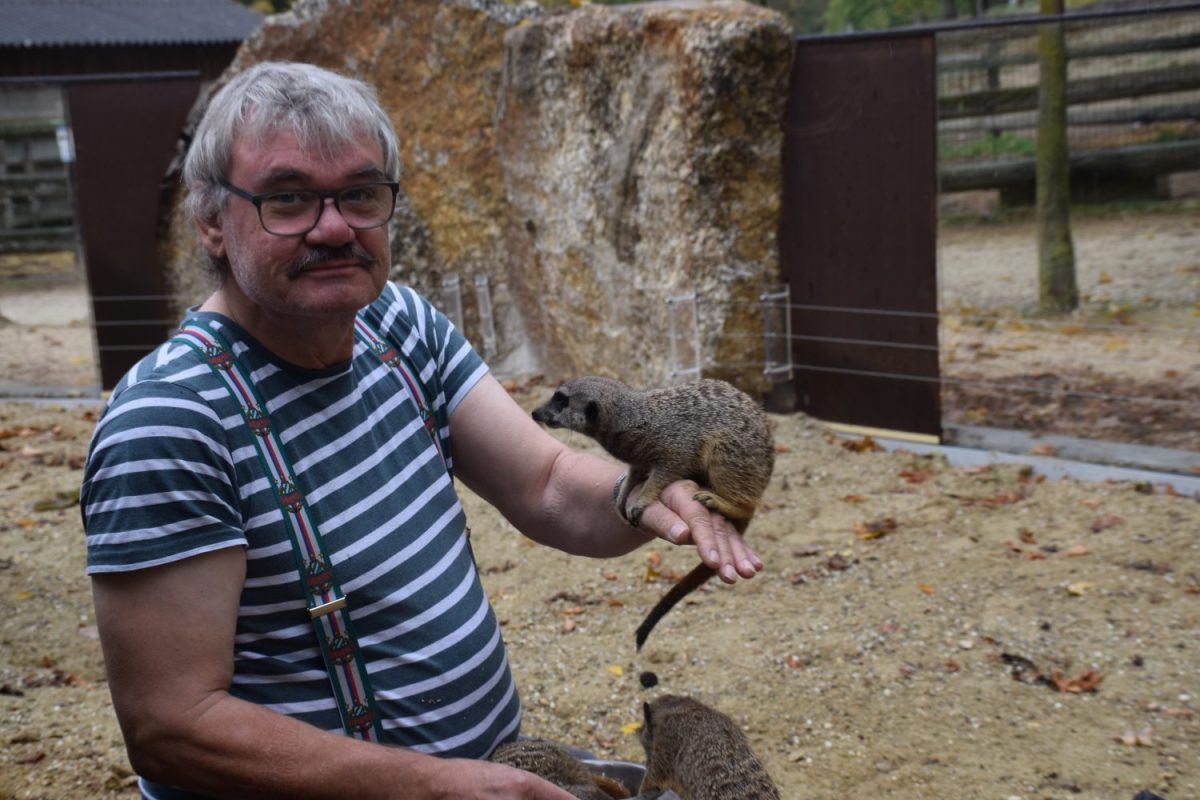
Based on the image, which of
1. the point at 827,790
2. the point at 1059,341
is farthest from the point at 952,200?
the point at 827,790

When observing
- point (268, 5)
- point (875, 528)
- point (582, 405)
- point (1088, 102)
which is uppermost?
point (268, 5)

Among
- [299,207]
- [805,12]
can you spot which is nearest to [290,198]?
[299,207]

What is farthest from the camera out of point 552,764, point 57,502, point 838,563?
point 57,502

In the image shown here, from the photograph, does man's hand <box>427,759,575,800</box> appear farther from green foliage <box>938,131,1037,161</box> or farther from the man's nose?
green foliage <box>938,131,1037,161</box>

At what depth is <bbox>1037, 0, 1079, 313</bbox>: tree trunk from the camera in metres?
6.29

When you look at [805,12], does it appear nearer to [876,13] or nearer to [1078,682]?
[876,13]

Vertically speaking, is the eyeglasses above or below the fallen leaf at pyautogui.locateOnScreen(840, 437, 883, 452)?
above

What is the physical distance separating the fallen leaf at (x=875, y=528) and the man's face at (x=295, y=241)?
308 cm

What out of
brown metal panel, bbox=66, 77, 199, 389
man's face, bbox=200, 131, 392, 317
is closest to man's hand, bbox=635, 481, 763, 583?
man's face, bbox=200, 131, 392, 317

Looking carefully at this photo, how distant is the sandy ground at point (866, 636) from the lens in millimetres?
2996

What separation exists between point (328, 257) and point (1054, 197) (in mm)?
5891

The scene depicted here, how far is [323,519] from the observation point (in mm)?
1791

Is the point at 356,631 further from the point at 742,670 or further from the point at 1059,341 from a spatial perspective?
the point at 1059,341

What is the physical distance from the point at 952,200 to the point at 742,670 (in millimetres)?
3577
